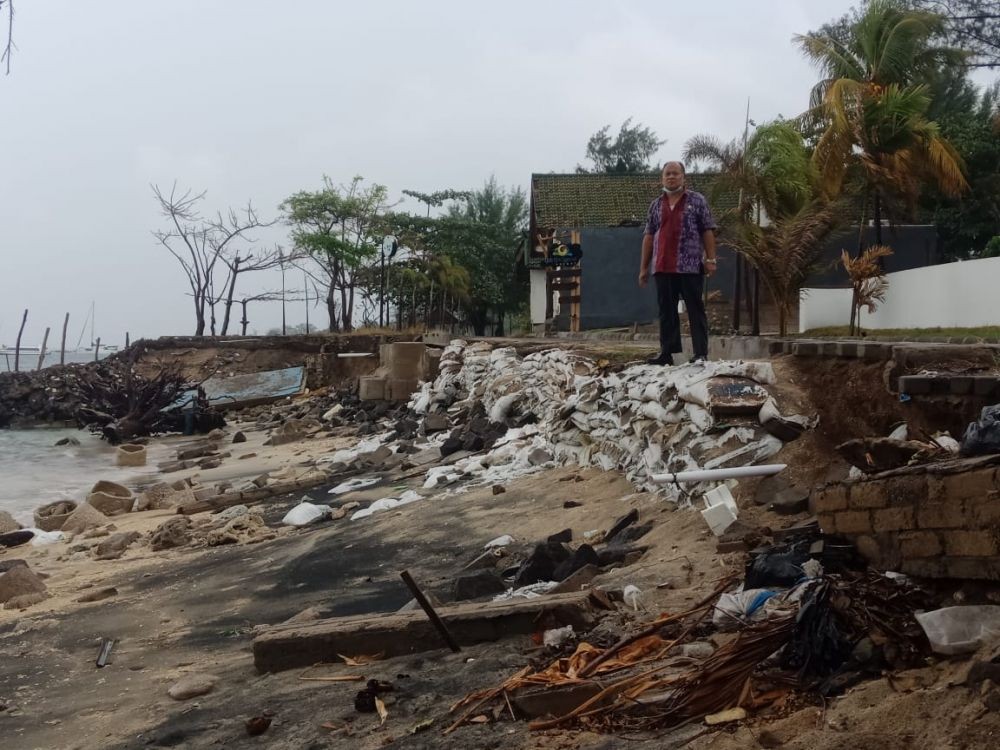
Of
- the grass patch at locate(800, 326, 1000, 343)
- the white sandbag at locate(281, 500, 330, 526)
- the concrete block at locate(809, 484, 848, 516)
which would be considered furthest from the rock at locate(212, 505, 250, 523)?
the grass patch at locate(800, 326, 1000, 343)

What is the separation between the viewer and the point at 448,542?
601 centimetres

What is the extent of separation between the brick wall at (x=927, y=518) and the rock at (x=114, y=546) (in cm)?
642

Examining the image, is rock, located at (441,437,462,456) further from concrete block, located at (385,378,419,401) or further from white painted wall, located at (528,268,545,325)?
white painted wall, located at (528,268,545,325)

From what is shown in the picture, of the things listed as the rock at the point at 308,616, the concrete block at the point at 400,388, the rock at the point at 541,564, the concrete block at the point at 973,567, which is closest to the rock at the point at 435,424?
the concrete block at the point at 400,388

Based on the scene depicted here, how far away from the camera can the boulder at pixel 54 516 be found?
9500 millimetres

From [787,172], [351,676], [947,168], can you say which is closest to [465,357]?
[787,172]

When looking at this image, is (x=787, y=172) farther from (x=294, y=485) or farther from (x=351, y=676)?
(x=351, y=676)

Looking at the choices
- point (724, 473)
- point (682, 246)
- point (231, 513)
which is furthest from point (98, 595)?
point (682, 246)

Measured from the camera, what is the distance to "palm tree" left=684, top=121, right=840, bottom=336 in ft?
49.1

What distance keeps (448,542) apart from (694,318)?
8.02ft

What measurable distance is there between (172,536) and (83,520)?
7.27 feet

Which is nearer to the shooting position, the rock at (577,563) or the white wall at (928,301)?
the rock at (577,563)

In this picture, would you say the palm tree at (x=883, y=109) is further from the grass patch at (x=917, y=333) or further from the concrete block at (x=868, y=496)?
the concrete block at (x=868, y=496)

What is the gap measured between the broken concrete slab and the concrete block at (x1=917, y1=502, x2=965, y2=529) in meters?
1.31
